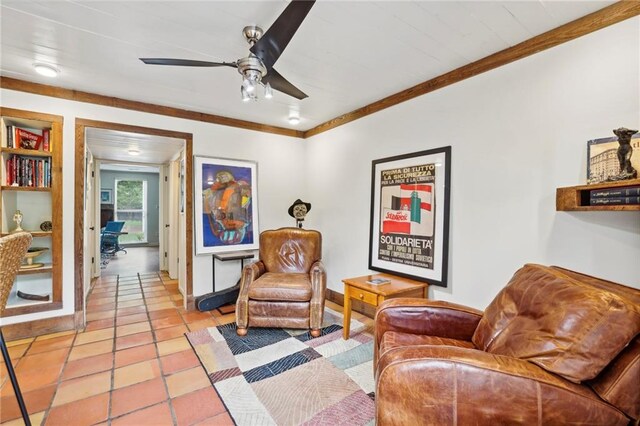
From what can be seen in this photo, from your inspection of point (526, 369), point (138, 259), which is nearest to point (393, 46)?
point (526, 369)

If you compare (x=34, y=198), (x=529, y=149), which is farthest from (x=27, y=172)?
(x=529, y=149)

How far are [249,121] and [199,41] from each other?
6.15 ft

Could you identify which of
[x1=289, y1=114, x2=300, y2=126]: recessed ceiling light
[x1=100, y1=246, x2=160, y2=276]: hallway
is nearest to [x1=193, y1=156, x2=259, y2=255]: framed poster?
[x1=289, y1=114, x2=300, y2=126]: recessed ceiling light

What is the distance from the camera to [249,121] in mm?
3926

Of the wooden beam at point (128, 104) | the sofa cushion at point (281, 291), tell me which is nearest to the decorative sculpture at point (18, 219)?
the wooden beam at point (128, 104)

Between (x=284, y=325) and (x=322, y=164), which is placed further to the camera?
(x=322, y=164)

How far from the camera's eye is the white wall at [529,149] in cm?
169

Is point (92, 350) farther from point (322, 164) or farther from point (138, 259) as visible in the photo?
point (138, 259)

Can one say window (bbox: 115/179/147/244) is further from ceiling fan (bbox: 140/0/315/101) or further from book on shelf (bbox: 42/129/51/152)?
ceiling fan (bbox: 140/0/315/101)

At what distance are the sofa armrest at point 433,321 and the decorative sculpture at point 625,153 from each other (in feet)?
3.47

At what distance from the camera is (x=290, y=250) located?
3.41m

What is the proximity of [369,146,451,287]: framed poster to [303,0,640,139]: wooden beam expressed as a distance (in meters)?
0.59

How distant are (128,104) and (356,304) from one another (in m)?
3.38

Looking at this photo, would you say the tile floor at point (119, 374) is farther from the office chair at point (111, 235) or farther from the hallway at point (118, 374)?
the office chair at point (111, 235)
